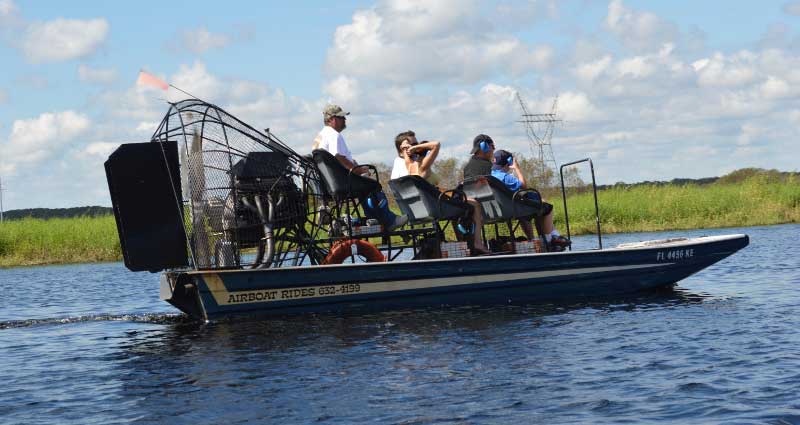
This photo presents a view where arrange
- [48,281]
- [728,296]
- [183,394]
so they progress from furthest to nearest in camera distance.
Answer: [48,281], [728,296], [183,394]

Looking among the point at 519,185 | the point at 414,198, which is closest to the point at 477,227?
the point at 519,185

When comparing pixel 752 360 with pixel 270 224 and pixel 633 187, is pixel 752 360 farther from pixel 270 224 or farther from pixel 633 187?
pixel 633 187

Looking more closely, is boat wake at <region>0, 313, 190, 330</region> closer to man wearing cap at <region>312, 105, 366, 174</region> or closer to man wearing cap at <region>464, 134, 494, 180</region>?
man wearing cap at <region>312, 105, 366, 174</region>

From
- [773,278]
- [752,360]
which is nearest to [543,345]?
[752,360]

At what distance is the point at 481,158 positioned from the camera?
13.4m

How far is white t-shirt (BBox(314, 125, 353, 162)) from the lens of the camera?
13.0 meters

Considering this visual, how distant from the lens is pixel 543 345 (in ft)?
33.6

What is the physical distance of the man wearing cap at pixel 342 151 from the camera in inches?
512

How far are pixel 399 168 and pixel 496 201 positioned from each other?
52.3 inches

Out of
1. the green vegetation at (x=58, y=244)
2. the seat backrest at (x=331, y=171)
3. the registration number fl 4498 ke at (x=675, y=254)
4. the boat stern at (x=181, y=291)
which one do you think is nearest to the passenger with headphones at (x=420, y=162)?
the seat backrest at (x=331, y=171)

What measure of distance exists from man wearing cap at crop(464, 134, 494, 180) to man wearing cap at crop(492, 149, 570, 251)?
6.6 inches

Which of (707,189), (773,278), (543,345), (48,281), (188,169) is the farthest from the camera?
(707,189)

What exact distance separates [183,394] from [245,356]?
1.70 metres

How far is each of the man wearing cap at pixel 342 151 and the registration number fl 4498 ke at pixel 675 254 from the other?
3.60m
